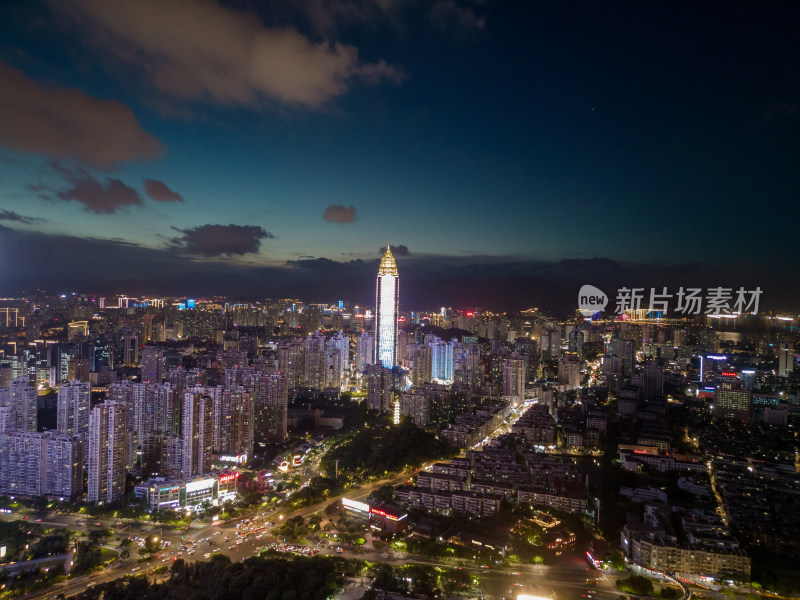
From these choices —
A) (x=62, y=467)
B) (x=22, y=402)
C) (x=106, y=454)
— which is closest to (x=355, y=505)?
(x=106, y=454)

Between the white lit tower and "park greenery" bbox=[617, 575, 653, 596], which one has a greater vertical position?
the white lit tower

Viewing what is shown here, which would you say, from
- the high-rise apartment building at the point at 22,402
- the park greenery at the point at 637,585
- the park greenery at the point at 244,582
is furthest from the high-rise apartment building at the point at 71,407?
the park greenery at the point at 637,585

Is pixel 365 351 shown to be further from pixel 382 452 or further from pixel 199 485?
pixel 199 485

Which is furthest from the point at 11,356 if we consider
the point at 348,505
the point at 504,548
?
the point at 504,548

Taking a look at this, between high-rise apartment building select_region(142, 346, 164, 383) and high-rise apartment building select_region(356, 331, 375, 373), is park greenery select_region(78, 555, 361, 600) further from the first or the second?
high-rise apartment building select_region(356, 331, 375, 373)

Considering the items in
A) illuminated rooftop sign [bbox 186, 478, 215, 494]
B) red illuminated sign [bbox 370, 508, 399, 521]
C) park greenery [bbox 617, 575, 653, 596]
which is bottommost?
park greenery [bbox 617, 575, 653, 596]

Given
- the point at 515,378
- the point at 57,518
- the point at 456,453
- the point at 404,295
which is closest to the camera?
the point at 57,518

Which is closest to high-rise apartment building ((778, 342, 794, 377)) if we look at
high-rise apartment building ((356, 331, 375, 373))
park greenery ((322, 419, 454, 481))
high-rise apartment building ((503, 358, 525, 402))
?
high-rise apartment building ((503, 358, 525, 402))

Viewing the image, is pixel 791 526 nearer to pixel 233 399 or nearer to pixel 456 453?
pixel 456 453
